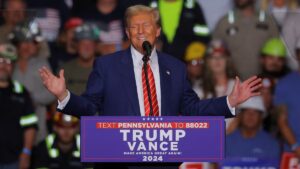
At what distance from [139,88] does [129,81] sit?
0.23 feet

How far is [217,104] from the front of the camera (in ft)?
17.6

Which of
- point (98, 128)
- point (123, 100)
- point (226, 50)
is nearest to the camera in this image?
point (98, 128)

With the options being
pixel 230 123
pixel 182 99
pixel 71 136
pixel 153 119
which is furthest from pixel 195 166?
pixel 153 119

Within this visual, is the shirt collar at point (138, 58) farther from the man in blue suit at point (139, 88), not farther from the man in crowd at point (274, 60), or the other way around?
the man in crowd at point (274, 60)

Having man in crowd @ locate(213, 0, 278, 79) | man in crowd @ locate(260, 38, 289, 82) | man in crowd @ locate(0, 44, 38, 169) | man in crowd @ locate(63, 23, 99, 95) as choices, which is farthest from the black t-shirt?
man in crowd @ locate(260, 38, 289, 82)

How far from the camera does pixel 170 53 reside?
10.1 m

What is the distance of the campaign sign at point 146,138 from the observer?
488cm

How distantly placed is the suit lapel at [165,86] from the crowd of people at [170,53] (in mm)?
4036

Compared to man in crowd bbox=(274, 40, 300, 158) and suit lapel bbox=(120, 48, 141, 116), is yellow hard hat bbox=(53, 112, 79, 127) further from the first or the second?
suit lapel bbox=(120, 48, 141, 116)

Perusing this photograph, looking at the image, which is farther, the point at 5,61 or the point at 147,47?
the point at 5,61

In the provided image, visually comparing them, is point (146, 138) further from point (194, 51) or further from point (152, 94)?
point (194, 51)

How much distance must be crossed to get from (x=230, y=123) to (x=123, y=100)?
14.3 feet

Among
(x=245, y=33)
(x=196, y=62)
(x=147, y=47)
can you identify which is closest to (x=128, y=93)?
(x=147, y=47)

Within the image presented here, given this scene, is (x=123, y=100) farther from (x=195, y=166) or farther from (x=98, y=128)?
(x=195, y=166)
